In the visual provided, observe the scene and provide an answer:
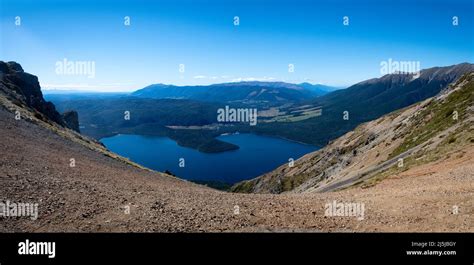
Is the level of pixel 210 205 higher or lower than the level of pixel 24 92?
lower

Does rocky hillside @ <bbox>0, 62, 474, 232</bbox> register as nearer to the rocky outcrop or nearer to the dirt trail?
the dirt trail

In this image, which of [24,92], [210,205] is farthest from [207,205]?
[24,92]

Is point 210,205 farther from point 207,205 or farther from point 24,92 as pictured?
point 24,92

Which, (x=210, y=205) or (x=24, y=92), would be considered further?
(x=24, y=92)

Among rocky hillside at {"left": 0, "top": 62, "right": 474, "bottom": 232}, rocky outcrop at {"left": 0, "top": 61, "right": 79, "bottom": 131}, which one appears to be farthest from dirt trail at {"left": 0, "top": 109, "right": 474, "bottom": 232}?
rocky outcrop at {"left": 0, "top": 61, "right": 79, "bottom": 131}

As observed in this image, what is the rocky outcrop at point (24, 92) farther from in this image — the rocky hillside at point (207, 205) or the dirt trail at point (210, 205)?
the rocky hillside at point (207, 205)
